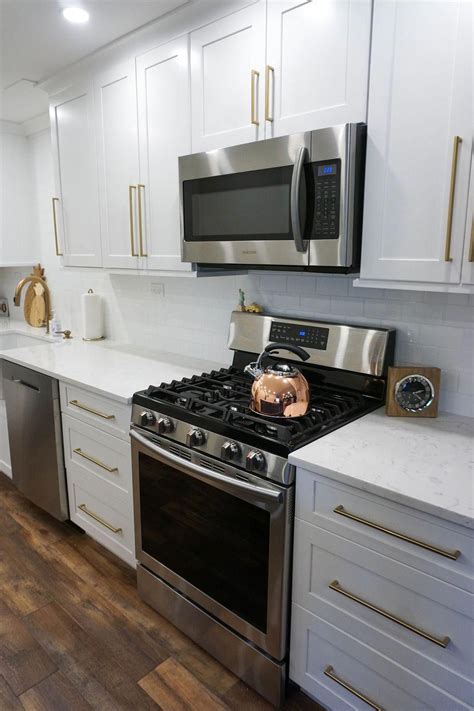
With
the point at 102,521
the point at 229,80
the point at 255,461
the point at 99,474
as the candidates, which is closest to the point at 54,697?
the point at 102,521

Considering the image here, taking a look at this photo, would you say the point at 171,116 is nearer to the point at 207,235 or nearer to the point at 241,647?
the point at 207,235

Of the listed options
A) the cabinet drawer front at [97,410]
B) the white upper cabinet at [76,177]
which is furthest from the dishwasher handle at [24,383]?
the white upper cabinet at [76,177]

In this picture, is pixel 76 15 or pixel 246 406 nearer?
pixel 246 406

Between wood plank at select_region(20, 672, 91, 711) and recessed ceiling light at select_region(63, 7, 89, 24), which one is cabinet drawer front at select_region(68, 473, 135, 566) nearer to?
wood plank at select_region(20, 672, 91, 711)

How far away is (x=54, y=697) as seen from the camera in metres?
1.62

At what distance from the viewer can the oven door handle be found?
142cm

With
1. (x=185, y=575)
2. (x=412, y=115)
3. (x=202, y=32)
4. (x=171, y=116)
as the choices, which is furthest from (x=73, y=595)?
(x=202, y=32)

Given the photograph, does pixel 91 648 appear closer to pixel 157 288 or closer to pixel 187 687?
pixel 187 687

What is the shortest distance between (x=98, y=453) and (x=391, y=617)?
1.41 metres

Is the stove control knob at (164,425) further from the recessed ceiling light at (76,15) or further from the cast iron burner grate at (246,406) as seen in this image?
the recessed ceiling light at (76,15)

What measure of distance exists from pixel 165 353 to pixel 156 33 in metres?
1.50

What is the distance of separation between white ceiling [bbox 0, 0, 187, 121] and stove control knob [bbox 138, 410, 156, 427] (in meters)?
1.55

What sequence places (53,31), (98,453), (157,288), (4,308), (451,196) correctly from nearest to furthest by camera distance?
(451,196), (53,31), (98,453), (157,288), (4,308)

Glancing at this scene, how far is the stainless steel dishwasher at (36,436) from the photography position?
2.41 m
